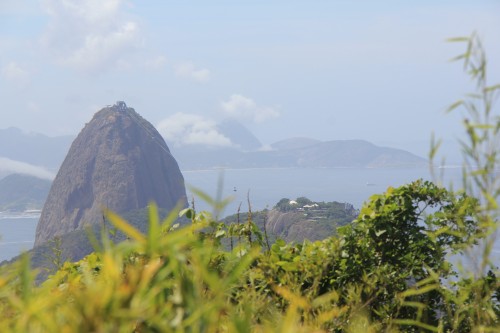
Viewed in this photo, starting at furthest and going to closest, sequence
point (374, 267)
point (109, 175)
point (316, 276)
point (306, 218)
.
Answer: point (109, 175)
point (306, 218)
point (374, 267)
point (316, 276)

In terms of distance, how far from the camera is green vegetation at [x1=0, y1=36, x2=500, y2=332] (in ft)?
4.43

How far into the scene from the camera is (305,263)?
4.38 meters

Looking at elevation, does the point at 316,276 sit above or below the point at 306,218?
above

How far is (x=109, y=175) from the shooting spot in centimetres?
14962

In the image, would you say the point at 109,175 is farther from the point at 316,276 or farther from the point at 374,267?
the point at 316,276

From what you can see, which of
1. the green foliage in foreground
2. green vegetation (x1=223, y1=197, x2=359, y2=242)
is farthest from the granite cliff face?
the green foliage in foreground

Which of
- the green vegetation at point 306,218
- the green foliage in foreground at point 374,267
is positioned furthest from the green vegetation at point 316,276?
the green vegetation at point 306,218

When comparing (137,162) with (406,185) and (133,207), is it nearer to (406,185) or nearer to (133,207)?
(133,207)

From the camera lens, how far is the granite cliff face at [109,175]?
5728 inches

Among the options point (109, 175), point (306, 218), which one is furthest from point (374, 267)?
point (109, 175)

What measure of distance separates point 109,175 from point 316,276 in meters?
149

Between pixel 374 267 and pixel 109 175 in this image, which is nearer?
pixel 374 267

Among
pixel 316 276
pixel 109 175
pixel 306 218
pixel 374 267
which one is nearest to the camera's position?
pixel 316 276

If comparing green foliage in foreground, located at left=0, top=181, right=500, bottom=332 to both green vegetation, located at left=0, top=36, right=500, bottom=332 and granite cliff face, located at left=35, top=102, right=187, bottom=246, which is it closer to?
green vegetation, located at left=0, top=36, right=500, bottom=332
